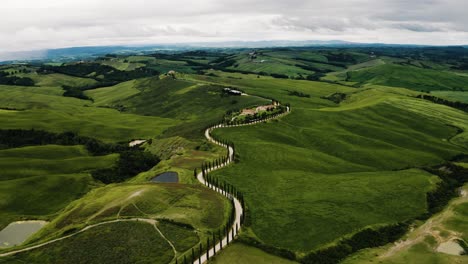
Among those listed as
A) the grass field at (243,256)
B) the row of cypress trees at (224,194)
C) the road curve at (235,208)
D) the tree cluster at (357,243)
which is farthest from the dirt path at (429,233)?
the row of cypress trees at (224,194)

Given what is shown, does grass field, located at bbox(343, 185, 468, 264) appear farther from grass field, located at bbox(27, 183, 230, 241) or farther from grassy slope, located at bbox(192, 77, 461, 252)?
grass field, located at bbox(27, 183, 230, 241)

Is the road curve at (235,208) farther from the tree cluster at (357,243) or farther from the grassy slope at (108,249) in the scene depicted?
the tree cluster at (357,243)

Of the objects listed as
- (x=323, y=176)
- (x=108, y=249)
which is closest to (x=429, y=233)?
(x=323, y=176)

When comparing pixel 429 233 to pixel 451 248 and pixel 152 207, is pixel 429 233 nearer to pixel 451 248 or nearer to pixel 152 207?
pixel 451 248

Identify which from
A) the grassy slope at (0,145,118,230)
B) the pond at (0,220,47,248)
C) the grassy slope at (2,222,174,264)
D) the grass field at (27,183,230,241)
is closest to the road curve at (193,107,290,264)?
the grass field at (27,183,230,241)

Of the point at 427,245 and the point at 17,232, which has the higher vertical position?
the point at 427,245
